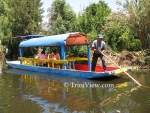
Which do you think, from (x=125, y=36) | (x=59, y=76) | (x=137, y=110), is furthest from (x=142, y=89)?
(x=125, y=36)

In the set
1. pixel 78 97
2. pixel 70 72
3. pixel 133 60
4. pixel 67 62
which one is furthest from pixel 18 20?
pixel 78 97

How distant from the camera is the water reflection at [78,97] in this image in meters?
6.56

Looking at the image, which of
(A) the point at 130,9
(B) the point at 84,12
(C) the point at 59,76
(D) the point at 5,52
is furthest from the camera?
(D) the point at 5,52

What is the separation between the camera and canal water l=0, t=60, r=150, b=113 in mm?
6559

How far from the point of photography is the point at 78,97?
7875 mm

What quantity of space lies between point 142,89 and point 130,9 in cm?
828

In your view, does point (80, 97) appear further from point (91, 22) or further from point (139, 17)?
point (91, 22)

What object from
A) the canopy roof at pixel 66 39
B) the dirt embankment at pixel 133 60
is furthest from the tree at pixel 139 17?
the canopy roof at pixel 66 39

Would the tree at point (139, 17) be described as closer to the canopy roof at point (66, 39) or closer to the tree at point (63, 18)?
the canopy roof at point (66, 39)

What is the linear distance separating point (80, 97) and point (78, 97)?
0.07m

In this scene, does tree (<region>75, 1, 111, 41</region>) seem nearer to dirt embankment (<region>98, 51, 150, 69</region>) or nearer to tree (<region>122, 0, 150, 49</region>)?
tree (<region>122, 0, 150, 49</region>)

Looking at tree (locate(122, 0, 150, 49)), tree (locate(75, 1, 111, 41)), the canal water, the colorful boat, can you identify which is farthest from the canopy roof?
tree (locate(75, 1, 111, 41))

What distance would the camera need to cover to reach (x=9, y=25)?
95.7 feet

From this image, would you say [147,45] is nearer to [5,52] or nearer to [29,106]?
[29,106]
